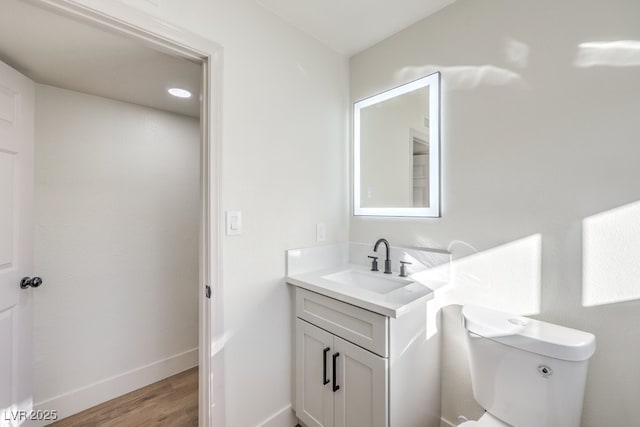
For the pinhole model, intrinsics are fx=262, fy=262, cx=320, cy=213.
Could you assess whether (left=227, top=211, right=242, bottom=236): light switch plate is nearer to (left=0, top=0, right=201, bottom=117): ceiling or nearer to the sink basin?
the sink basin

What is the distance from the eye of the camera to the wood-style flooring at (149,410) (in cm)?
168

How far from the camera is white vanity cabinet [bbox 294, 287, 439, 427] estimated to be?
112cm

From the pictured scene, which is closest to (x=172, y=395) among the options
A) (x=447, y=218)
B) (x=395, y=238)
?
(x=395, y=238)

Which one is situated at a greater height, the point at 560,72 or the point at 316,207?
the point at 560,72

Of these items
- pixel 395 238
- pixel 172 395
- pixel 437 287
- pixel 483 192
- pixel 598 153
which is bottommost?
pixel 172 395

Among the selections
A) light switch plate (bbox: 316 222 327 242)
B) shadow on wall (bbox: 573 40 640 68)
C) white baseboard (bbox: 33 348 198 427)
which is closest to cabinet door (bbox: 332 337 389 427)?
light switch plate (bbox: 316 222 327 242)

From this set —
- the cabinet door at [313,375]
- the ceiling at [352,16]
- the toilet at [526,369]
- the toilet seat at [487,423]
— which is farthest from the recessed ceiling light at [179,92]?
the toilet seat at [487,423]

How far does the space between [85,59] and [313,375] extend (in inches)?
83.6

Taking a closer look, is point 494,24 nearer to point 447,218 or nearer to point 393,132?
point 393,132

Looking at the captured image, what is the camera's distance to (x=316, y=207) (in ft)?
5.74

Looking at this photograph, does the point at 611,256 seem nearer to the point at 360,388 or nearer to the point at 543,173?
the point at 543,173

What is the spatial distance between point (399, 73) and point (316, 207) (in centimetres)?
100

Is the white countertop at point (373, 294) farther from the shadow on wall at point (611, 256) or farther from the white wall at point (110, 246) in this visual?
the white wall at point (110, 246)

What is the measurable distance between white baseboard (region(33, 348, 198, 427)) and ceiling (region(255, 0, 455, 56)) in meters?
2.65
